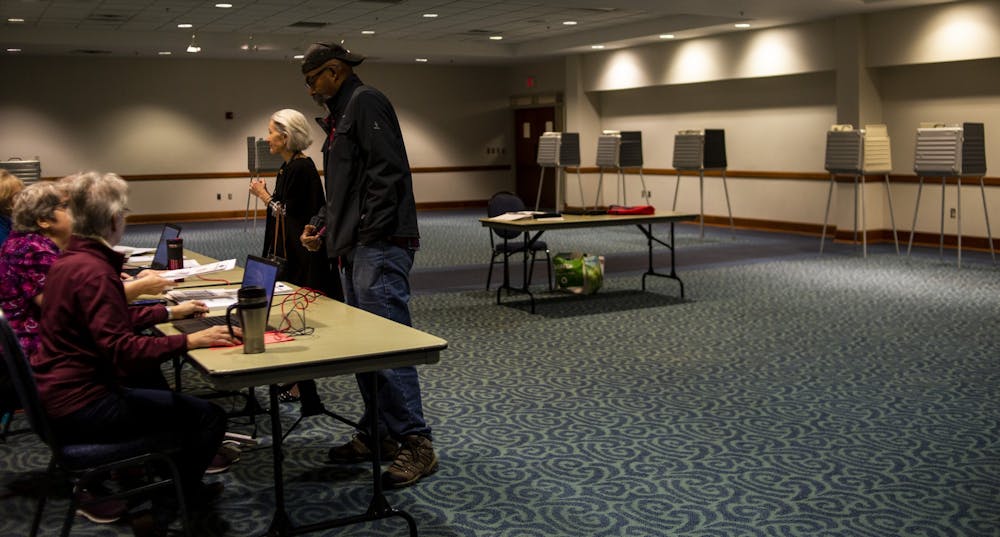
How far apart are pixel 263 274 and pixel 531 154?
17098mm

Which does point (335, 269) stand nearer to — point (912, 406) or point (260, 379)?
point (260, 379)

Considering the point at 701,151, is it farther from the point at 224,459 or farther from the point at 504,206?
the point at 224,459

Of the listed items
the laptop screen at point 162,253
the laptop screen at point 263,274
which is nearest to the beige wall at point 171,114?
the laptop screen at point 162,253

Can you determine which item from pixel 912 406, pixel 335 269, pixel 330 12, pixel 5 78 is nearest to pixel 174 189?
pixel 5 78

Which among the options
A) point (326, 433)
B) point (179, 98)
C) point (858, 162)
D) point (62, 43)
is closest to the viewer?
point (326, 433)

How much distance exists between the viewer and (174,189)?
17.8 m

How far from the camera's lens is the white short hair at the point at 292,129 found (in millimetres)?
4715

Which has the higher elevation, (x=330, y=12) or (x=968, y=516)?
(x=330, y=12)

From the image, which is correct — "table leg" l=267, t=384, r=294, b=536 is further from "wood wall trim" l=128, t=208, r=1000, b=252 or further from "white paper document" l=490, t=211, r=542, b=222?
"wood wall trim" l=128, t=208, r=1000, b=252

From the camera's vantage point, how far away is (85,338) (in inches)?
112

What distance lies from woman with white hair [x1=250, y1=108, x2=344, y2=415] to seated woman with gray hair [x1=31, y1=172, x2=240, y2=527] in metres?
1.68

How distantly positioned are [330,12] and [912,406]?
409 inches

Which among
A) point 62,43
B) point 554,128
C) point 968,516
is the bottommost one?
point 968,516

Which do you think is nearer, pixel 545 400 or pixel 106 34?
pixel 545 400
